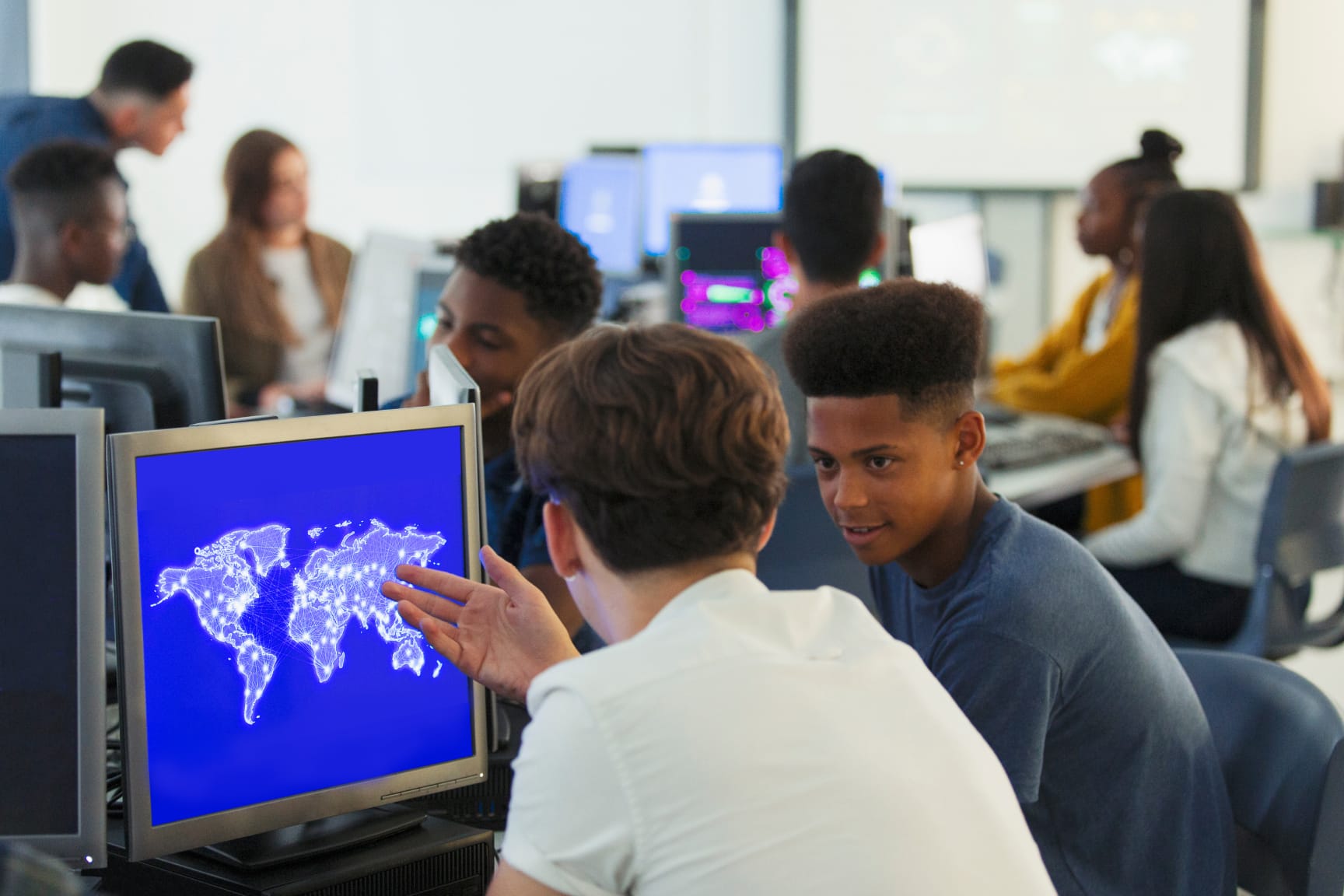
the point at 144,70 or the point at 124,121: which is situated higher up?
the point at 144,70

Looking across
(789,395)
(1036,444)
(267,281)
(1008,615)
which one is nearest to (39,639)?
(1008,615)

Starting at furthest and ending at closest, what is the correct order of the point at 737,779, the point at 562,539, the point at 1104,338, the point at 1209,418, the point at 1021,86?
the point at 1021,86
the point at 1104,338
the point at 1209,418
the point at 562,539
the point at 737,779

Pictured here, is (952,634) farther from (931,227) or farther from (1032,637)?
(931,227)

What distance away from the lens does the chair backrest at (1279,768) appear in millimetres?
1281

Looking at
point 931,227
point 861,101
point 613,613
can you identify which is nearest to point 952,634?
point 613,613

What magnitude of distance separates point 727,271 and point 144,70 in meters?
1.68

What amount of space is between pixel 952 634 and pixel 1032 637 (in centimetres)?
7

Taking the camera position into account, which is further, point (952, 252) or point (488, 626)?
point (952, 252)

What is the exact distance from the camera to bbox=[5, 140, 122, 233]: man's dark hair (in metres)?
2.39

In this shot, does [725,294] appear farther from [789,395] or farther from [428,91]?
[428,91]

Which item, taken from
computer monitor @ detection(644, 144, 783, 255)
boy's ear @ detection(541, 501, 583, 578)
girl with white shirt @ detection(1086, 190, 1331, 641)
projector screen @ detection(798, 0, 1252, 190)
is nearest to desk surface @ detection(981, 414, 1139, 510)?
girl with white shirt @ detection(1086, 190, 1331, 641)

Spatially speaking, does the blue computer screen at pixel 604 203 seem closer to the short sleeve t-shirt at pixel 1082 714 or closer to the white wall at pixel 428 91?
the white wall at pixel 428 91

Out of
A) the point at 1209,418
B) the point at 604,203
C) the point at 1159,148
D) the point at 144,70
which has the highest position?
the point at 144,70

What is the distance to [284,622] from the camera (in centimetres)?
111
